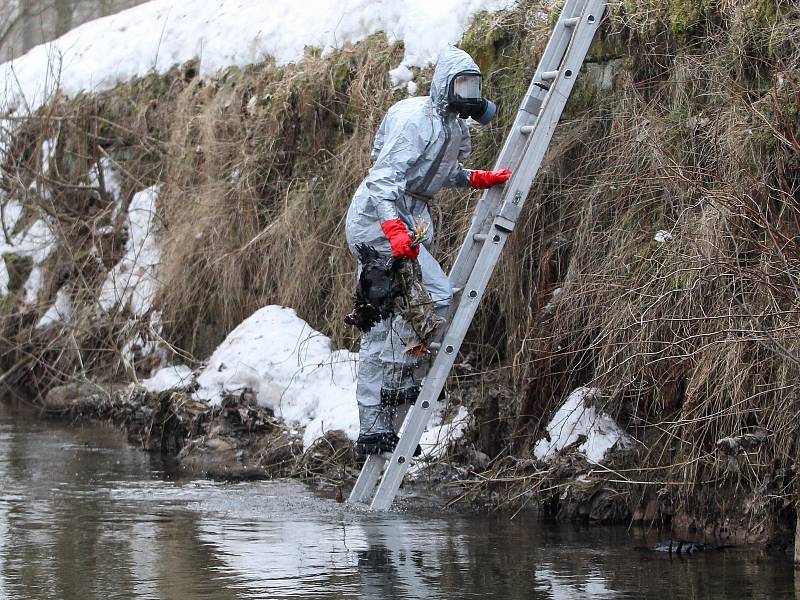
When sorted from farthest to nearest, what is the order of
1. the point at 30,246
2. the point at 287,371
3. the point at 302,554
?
the point at 30,246 < the point at 287,371 < the point at 302,554

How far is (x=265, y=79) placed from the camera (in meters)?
11.5

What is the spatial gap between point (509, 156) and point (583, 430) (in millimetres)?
1558

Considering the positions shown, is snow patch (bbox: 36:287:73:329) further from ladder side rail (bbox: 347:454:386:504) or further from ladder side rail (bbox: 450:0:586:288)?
ladder side rail (bbox: 450:0:586:288)

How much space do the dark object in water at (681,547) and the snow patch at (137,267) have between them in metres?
6.25

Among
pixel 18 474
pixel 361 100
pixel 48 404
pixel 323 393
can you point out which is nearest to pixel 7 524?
pixel 18 474

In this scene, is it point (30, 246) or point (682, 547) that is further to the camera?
point (30, 246)

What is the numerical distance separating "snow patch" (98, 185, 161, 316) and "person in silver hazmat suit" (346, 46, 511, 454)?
453 cm

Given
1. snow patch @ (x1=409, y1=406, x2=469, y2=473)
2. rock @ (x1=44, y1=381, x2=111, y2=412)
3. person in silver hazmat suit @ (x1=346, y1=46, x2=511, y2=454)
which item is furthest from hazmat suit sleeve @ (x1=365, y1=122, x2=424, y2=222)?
rock @ (x1=44, y1=381, x2=111, y2=412)

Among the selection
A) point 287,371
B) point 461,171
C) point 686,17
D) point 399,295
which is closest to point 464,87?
point 461,171

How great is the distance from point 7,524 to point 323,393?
2729 millimetres

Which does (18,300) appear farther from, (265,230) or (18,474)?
(18,474)

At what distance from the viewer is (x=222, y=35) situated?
1320 centimetres

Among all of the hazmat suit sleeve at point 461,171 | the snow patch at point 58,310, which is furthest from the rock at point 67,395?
the hazmat suit sleeve at point 461,171

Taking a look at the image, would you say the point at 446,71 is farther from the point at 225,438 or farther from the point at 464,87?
the point at 225,438
